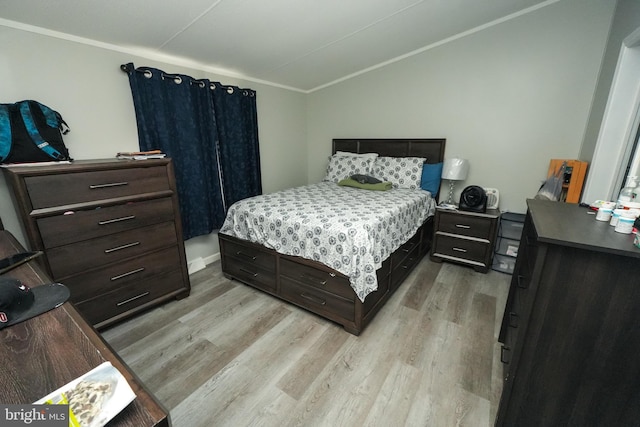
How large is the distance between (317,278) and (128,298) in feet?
4.47

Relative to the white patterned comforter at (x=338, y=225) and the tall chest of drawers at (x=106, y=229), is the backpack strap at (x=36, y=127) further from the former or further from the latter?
the white patterned comforter at (x=338, y=225)

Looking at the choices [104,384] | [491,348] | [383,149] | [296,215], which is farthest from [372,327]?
[383,149]

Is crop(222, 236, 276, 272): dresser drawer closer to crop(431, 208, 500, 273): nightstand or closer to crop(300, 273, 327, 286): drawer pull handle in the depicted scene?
crop(300, 273, 327, 286): drawer pull handle

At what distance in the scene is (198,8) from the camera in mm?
1666

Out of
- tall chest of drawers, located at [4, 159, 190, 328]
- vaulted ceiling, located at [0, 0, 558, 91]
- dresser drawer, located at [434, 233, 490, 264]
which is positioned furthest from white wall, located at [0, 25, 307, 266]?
dresser drawer, located at [434, 233, 490, 264]

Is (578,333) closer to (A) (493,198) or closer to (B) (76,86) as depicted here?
(A) (493,198)

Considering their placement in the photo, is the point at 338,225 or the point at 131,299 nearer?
the point at 338,225

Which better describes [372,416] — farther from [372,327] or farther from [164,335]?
[164,335]

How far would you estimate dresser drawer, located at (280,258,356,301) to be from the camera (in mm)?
1818

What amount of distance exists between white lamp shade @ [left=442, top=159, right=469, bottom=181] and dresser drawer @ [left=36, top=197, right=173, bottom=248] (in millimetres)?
2635

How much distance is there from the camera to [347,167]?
3.34 m

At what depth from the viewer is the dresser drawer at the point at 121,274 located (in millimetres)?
1675

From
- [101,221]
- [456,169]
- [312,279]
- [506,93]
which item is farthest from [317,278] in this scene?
[506,93]

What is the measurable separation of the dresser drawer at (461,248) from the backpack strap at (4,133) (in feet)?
11.1
